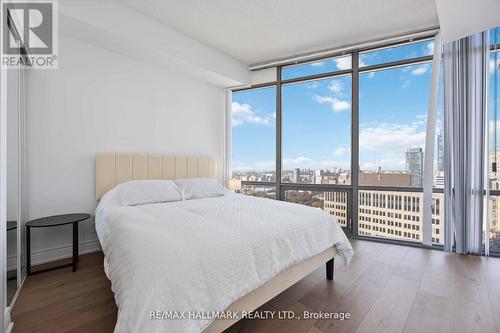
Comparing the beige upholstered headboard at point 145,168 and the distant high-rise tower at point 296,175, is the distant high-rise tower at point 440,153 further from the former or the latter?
the beige upholstered headboard at point 145,168

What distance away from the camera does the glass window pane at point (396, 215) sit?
3229mm

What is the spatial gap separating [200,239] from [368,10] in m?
3.11

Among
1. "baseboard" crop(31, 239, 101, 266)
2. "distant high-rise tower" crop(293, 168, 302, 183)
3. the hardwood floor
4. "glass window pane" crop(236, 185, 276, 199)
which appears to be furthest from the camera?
"glass window pane" crop(236, 185, 276, 199)

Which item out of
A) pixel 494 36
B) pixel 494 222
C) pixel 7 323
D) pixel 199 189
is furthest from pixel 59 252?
pixel 494 36

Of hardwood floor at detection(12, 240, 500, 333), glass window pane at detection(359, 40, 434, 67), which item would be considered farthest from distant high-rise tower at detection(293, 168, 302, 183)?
glass window pane at detection(359, 40, 434, 67)

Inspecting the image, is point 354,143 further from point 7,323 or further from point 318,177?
point 7,323

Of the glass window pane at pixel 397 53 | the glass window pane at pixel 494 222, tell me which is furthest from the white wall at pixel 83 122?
the glass window pane at pixel 494 222

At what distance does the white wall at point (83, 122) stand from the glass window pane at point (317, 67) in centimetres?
195

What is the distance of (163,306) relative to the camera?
1123mm

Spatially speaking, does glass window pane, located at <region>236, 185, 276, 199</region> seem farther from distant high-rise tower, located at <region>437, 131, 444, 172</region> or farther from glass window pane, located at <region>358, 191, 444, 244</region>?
distant high-rise tower, located at <region>437, 131, 444, 172</region>

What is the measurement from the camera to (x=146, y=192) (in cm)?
297

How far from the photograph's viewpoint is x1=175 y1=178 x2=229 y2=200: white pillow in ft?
11.0

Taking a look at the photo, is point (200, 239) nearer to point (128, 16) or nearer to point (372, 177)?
point (128, 16)

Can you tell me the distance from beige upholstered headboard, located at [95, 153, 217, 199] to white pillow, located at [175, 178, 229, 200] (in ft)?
1.05
